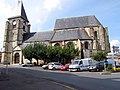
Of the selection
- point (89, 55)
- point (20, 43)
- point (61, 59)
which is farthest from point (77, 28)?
point (20, 43)

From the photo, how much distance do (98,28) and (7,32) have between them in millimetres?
32214

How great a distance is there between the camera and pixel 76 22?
196 feet

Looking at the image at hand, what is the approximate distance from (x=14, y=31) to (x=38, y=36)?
29.3 feet

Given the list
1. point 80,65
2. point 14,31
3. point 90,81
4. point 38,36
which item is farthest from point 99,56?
point 90,81

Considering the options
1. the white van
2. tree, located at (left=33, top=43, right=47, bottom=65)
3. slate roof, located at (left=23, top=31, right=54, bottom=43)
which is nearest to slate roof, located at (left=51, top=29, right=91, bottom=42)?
slate roof, located at (left=23, top=31, right=54, bottom=43)

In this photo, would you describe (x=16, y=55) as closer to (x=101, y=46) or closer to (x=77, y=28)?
(x=77, y=28)

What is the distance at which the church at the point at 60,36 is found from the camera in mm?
51406

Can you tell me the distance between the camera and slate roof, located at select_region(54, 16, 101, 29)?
57375 millimetres

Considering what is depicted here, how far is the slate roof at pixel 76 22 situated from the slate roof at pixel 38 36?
190 inches

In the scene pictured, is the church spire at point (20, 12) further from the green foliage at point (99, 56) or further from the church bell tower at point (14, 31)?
the green foliage at point (99, 56)

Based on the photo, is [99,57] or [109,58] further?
[99,57]

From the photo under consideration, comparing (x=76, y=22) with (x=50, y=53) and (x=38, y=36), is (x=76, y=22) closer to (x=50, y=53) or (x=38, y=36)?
(x=38, y=36)

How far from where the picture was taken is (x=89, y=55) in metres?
49.9

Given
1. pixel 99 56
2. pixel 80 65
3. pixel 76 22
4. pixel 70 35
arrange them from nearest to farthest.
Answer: pixel 80 65
pixel 99 56
pixel 70 35
pixel 76 22
